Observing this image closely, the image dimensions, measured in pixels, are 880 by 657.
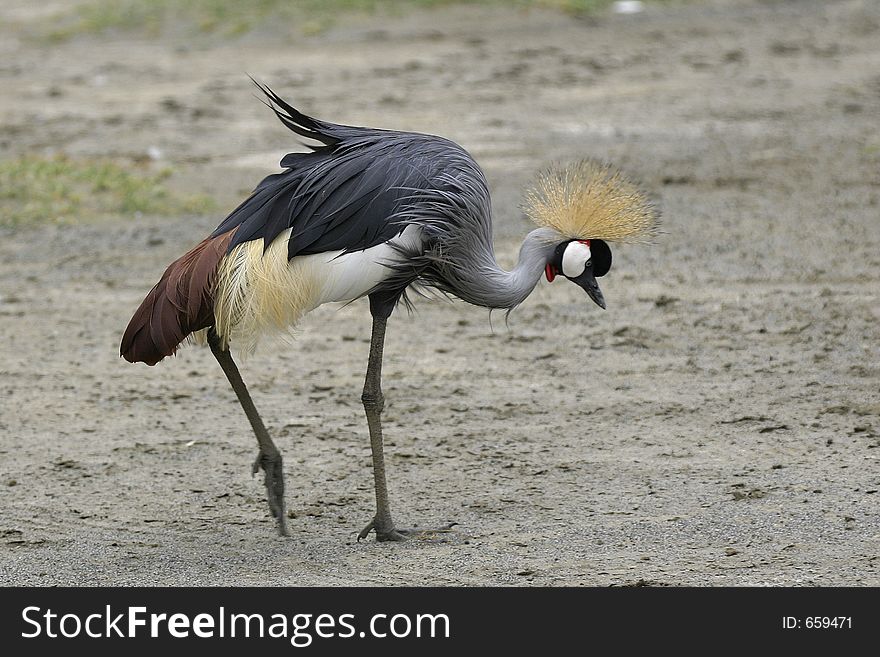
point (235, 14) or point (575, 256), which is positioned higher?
point (235, 14)

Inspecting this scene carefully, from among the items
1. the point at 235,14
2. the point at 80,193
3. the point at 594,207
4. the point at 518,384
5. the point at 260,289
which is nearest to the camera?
the point at 260,289

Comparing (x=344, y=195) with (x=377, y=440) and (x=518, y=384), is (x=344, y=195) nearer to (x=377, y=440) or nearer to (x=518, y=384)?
(x=377, y=440)

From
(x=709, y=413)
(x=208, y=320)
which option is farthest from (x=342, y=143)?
(x=709, y=413)

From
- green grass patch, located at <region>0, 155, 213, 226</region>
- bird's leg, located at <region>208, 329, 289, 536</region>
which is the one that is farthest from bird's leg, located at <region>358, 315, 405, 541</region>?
green grass patch, located at <region>0, 155, 213, 226</region>

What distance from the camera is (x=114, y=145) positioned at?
10875 mm

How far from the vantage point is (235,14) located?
15125mm

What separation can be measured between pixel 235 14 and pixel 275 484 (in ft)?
37.1

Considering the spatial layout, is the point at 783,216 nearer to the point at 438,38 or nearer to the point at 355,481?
the point at 355,481

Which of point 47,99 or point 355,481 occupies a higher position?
point 47,99

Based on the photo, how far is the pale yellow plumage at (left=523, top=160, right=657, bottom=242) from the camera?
4.65m

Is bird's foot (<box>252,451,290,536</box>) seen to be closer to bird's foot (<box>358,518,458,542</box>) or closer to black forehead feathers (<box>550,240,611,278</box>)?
bird's foot (<box>358,518,458,542</box>)

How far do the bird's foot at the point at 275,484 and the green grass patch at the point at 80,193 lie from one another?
4.68 m

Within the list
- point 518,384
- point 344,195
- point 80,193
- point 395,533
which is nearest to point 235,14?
point 80,193

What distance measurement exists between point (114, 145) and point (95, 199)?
4.87ft
